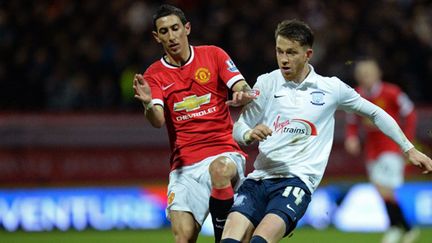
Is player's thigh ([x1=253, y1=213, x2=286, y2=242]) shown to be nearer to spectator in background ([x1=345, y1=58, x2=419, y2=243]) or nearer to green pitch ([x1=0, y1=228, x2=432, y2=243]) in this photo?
spectator in background ([x1=345, y1=58, x2=419, y2=243])

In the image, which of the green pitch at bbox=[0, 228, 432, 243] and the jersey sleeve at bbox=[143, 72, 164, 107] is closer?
the jersey sleeve at bbox=[143, 72, 164, 107]

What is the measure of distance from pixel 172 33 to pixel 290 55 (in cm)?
93

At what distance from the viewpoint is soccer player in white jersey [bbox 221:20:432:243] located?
598 cm

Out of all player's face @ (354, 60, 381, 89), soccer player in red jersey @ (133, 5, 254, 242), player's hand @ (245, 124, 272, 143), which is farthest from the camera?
player's face @ (354, 60, 381, 89)

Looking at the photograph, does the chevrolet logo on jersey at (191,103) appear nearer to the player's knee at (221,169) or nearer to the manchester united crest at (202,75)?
the manchester united crest at (202,75)

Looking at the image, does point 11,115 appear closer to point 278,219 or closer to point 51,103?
point 51,103

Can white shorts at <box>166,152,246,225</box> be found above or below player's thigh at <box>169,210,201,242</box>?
above

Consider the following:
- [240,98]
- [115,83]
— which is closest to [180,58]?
[240,98]

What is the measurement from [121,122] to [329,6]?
4.00 m

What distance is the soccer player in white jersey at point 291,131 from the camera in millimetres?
5977

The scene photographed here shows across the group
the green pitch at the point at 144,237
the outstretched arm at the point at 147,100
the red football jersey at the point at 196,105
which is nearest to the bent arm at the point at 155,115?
the outstretched arm at the point at 147,100

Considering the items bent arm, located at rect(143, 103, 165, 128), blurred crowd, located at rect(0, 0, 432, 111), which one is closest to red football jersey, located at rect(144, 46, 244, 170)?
bent arm, located at rect(143, 103, 165, 128)

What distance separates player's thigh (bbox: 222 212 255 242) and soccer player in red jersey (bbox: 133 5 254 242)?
1.47 ft

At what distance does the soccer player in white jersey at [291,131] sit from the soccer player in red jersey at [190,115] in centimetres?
26
